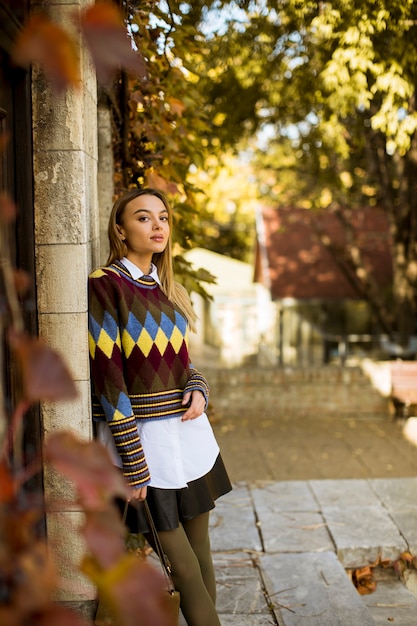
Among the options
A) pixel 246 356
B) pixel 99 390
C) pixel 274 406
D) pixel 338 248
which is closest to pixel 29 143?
pixel 99 390

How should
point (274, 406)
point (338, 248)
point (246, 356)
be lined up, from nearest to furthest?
1. point (274, 406)
2. point (338, 248)
3. point (246, 356)

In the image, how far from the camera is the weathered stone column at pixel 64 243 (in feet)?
7.33

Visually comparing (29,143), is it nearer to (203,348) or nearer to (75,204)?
(75,204)

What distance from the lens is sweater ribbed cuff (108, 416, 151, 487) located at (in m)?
2.26

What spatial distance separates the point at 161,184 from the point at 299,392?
5288mm

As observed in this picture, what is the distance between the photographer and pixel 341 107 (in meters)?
6.49

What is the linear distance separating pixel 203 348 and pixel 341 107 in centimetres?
1199

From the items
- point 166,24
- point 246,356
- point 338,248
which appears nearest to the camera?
point 166,24

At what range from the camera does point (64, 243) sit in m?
2.30

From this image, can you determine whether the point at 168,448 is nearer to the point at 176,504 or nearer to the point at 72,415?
the point at 176,504

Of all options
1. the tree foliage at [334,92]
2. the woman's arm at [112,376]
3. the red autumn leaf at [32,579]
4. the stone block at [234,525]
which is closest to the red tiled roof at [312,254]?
the tree foliage at [334,92]

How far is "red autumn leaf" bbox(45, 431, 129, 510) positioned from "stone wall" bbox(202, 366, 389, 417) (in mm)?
7539

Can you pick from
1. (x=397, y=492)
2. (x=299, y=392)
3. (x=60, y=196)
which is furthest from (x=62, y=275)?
(x=299, y=392)

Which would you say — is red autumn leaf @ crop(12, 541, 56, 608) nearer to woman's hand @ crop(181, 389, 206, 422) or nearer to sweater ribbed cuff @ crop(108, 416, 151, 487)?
sweater ribbed cuff @ crop(108, 416, 151, 487)
